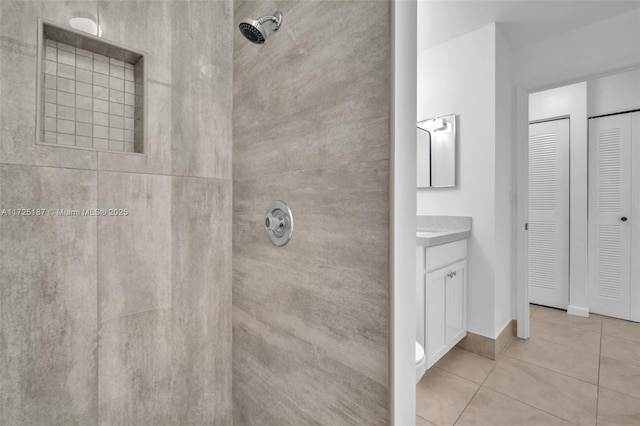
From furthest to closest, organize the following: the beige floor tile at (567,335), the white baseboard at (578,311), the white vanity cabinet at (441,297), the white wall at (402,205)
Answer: the white baseboard at (578,311) → the beige floor tile at (567,335) → the white vanity cabinet at (441,297) → the white wall at (402,205)

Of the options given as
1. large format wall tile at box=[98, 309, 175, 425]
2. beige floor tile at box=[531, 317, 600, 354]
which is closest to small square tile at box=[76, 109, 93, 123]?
large format wall tile at box=[98, 309, 175, 425]

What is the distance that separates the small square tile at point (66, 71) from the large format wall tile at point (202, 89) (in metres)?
0.29

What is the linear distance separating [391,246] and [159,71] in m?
1.00

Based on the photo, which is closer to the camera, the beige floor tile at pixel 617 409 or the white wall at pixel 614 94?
the beige floor tile at pixel 617 409

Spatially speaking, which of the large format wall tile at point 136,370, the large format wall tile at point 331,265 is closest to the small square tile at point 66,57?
the large format wall tile at point 331,265

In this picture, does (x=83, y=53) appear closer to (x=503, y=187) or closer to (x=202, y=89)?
(x=202, y=89)

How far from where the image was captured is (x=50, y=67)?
2.98 ft

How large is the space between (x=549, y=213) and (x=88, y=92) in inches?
154

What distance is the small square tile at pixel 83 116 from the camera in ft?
3.15

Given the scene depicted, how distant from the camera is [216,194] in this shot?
1.22m

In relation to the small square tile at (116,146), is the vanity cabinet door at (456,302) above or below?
below

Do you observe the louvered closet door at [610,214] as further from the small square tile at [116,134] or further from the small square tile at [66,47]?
A: the small square tile at [66,47]

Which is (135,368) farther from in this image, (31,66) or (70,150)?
(31,66)

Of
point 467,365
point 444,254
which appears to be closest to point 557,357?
point 467,365
